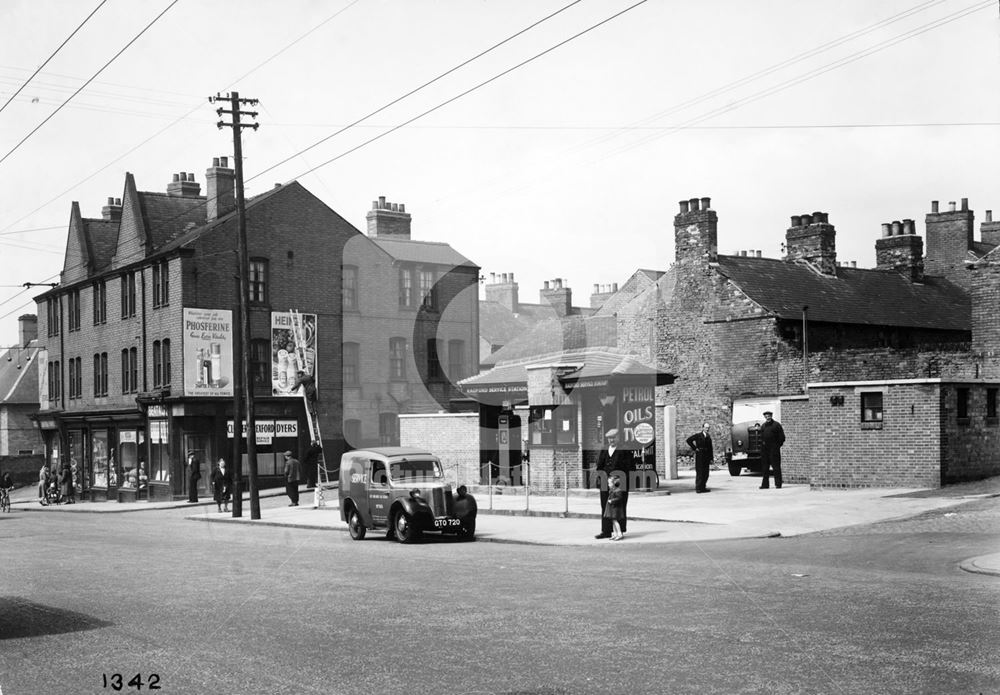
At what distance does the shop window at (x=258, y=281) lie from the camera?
1831 inches

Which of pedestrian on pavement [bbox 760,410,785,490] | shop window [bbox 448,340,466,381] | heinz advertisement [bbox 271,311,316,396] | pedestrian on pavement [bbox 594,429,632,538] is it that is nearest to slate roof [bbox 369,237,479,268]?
shop window [bbox 448,340,466,381]

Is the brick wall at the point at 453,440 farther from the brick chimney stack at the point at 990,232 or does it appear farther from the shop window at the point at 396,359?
the brick chimney stack at the point at 990,232

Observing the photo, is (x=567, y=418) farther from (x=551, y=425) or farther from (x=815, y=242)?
(x=815, y=242)

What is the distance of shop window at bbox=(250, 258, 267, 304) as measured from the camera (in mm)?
46500

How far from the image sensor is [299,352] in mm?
47375

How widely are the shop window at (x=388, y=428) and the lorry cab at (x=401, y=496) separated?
85.0ft

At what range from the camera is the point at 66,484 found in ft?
169

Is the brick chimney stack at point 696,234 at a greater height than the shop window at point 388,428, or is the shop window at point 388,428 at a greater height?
the brick chimney stack at point 696,234

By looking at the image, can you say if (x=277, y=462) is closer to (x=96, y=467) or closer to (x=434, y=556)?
(x=96, y=467)

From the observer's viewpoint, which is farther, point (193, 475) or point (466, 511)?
point (193, 475)

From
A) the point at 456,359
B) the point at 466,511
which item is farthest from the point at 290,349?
the point at 466,511

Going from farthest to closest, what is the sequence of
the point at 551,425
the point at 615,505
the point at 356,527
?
the point at 551,425, the point at 356,527, the point at 615,505

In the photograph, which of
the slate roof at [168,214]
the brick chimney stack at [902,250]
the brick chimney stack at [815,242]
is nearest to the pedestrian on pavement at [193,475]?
the slate roof at [168,214]

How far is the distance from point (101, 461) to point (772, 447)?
3557 centimetres
